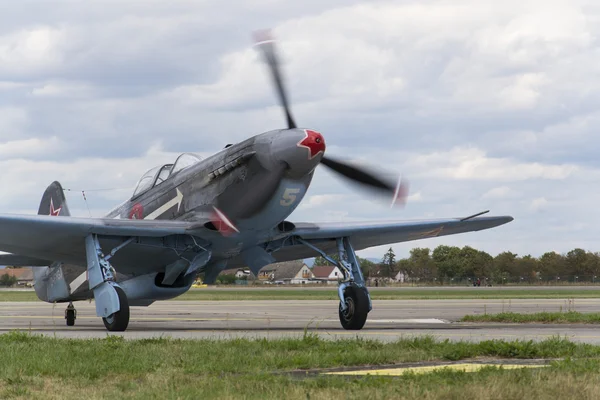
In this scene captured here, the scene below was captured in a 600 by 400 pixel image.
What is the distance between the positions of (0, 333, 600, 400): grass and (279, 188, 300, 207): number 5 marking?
4358 millimetres

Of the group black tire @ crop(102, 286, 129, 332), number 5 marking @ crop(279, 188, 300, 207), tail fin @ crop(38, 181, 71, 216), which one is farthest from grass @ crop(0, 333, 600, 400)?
tail fin @ crop(38, 181, 71, 216)

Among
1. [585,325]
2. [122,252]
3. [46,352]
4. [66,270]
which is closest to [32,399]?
[46,352]

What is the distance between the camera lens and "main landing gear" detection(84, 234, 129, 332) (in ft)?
51.8

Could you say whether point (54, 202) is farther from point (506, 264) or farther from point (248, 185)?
point (506, 264)

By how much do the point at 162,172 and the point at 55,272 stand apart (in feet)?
18.0

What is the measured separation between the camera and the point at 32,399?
22.7ft

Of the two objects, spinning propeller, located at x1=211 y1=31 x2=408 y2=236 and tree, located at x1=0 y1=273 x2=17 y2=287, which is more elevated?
tree, located at x1=0 y1=273 x2=17 y2=287

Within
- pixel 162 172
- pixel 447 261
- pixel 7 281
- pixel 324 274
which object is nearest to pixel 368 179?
pixel 162 172

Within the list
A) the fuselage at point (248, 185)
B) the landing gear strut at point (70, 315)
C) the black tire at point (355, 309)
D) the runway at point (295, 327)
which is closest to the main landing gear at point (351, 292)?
the black tire at point (355, 309)

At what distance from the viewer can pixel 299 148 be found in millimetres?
14336

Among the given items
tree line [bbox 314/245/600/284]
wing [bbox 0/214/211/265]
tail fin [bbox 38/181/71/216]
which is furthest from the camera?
tree line [bbox 314/245/600/284]

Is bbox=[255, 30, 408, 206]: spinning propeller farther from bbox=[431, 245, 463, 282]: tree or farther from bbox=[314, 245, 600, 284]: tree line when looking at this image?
bbox=[431, 245, 463, 282]: tree

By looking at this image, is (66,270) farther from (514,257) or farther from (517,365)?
(514,257)

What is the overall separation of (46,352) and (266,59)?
7.39 meters
